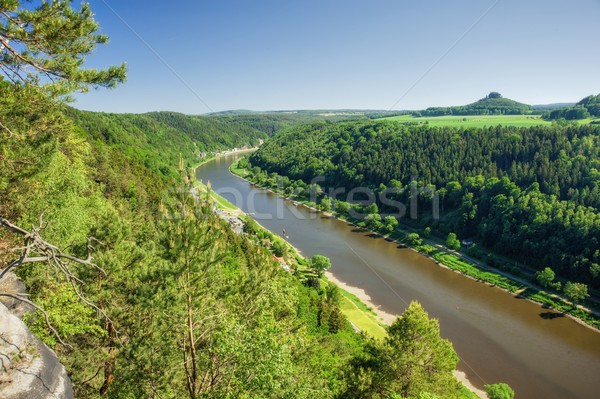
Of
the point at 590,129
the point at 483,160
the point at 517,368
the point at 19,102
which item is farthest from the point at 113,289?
the point at 590,129

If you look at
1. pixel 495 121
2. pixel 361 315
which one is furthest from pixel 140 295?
pixel 495 121

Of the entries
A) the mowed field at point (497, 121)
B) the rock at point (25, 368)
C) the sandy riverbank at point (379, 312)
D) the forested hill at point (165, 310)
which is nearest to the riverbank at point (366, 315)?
the sandy riverbank at point (379, 312)

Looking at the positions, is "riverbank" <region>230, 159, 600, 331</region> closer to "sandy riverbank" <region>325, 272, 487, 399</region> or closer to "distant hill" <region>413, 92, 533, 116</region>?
"sandy riverbank" <region>325, 272, 487, 399</region>

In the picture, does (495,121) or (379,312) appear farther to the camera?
(495,121)

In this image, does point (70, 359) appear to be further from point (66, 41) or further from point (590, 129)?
point (590, 129)

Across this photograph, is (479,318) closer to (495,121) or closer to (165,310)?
(165,310)

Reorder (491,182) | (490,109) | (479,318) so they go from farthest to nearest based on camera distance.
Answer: (490,109)
(491,182)
(479,318)
